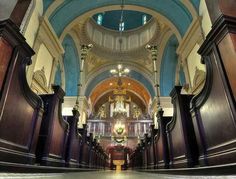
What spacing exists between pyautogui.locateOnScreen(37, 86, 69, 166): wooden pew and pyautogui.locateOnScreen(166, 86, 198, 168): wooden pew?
6.84 ft

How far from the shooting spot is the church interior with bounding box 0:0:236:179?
1857 millimetres

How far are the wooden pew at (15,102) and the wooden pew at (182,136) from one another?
2147mm

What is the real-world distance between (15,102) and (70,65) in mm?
10187

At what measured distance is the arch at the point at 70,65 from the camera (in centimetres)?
1154

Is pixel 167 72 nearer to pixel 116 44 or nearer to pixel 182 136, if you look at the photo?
pixel 116 44

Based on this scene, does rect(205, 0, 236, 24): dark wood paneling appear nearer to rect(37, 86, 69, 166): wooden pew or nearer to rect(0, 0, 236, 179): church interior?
rect(0, 0, 236, 179): church interior

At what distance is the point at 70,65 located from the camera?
12.0 meters

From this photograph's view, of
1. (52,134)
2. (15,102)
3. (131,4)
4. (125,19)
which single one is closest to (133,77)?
(125,19)

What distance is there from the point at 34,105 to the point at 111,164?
15.5 m

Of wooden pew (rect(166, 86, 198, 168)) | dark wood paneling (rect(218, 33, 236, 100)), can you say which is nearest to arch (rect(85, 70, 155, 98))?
wooden pew (rect(166, 86, 198, 168))

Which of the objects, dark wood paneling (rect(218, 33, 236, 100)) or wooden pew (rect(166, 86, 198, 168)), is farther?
wooden pew (rect(166, 86, 198, 168))

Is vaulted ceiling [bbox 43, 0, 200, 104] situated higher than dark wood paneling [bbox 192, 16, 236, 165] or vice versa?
vaulted ceiling [bbox 43, 0, 200, 104]

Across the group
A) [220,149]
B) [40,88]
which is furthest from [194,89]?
[40,88]

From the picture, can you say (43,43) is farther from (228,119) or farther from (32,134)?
(228,119)
